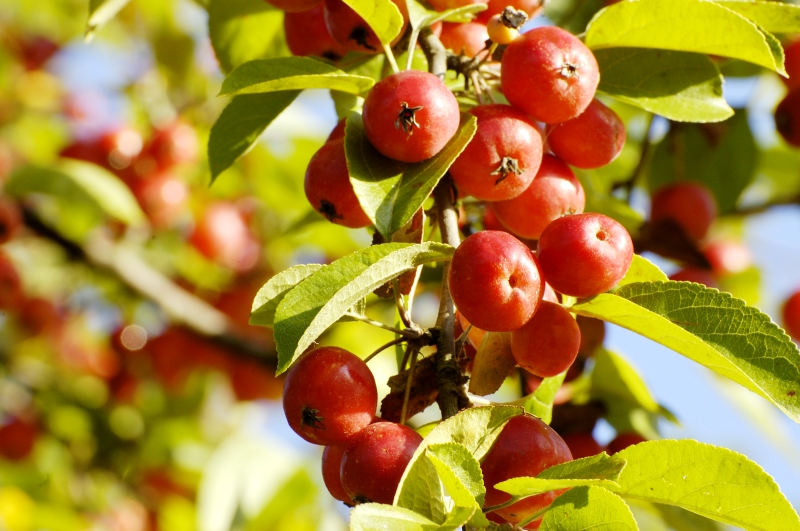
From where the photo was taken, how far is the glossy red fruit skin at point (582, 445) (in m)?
1.73

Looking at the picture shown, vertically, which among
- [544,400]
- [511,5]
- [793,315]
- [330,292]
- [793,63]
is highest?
[511,5]

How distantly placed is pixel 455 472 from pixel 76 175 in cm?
235

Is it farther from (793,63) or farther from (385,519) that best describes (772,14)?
(385,519)

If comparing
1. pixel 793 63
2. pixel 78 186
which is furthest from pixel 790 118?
pixel 78 186

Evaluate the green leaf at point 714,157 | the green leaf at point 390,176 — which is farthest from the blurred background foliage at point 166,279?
the green leaf at point 390,176

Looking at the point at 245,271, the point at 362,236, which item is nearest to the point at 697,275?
the point at 362,236

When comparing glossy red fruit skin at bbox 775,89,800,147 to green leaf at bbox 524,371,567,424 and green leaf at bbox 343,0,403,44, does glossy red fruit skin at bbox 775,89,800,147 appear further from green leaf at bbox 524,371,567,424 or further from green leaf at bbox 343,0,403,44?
green leaf at bbox 343,0,403,44

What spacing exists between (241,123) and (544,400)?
30.9 inches

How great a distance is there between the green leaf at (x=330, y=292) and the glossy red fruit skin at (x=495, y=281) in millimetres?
76

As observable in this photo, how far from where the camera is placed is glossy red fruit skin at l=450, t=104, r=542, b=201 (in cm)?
131

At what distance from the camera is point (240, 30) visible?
199cm

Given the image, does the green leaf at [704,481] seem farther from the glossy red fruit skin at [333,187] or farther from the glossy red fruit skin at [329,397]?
the glossy red fruit skin at [333,187]

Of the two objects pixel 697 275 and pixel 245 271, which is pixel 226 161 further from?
pixel 245 271

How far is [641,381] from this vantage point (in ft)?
6.43
